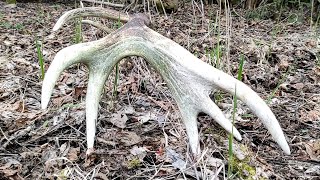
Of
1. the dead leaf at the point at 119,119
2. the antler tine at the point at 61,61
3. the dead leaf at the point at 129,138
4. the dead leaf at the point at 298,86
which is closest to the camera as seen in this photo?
the antler tine at the point at 61,61

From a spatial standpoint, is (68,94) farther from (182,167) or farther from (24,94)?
(182,167)

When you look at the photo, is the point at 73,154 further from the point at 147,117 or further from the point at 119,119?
the point at 147,117

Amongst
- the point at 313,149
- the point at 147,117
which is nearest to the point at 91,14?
the point at 147,117

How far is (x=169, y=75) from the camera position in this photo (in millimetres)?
1854

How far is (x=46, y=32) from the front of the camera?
15.9 ft

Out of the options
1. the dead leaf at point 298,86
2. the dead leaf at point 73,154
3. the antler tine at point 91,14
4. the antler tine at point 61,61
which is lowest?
the dead leaf at point 73,154

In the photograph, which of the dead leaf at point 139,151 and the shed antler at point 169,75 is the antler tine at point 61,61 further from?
the dead leaf at point 139,151

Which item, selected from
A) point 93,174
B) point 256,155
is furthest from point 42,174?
point 256,155

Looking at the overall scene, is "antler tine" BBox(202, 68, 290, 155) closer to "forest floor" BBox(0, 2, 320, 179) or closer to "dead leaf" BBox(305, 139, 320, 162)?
"forest floor" BBox(0, 2, 320, 179)

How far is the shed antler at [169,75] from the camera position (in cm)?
168

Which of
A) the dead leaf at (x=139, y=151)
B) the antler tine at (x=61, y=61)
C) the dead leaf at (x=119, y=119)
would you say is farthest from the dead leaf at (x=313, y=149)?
the antler tine at (x=61, y=61)

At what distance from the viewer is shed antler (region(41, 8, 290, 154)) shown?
5.50ft

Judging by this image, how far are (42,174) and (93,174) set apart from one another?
0.73 ft

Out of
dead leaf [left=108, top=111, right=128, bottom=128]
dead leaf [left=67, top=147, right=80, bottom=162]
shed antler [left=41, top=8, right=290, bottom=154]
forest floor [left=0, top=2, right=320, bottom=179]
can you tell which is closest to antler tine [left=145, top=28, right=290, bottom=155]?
shed antler [left=41, top=8, right=290, bottom=154]
